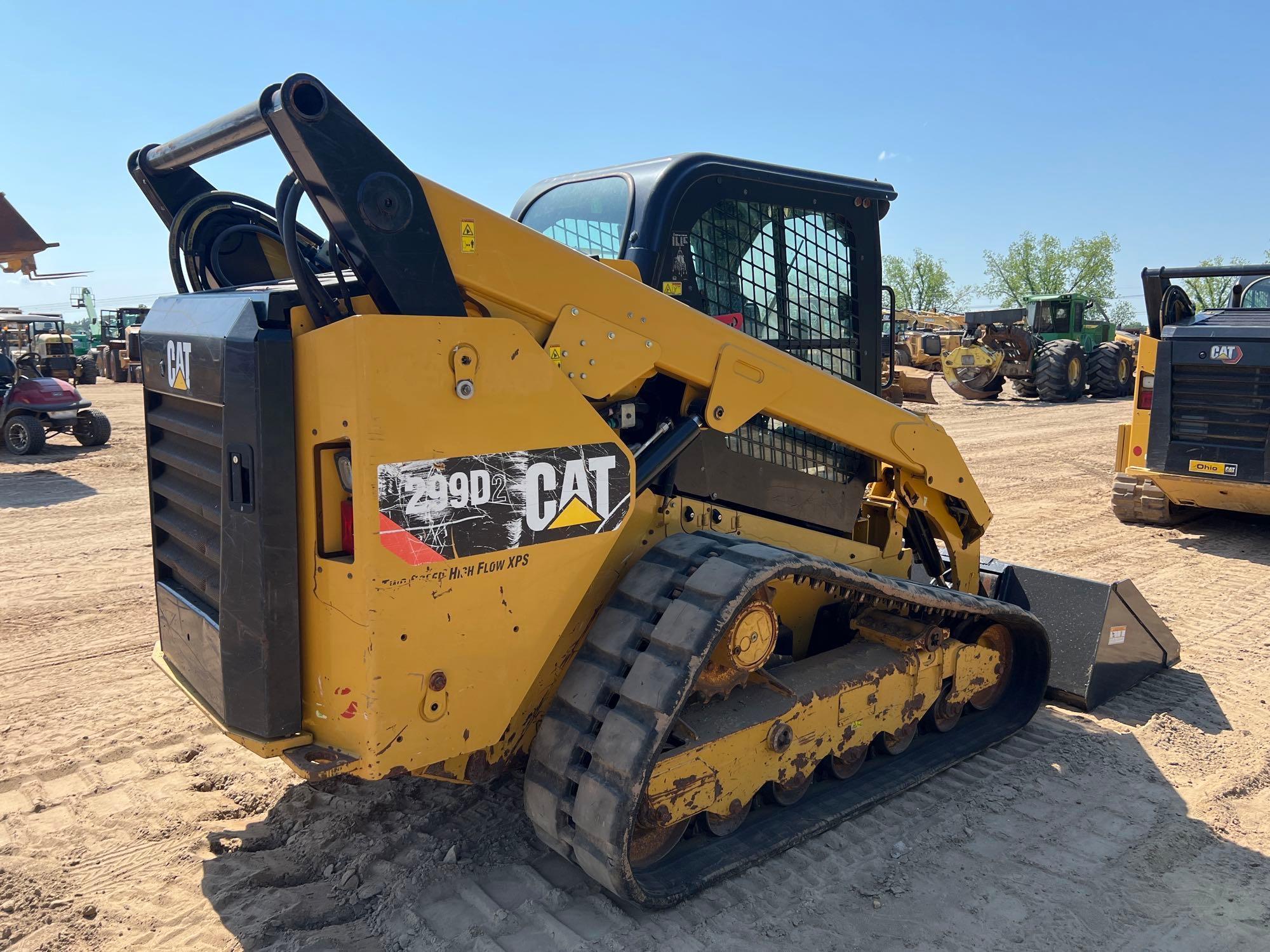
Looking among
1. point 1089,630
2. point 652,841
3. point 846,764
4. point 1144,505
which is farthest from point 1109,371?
point 652,841

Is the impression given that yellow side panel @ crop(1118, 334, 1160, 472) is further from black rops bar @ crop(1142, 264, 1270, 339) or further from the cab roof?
the cab roof

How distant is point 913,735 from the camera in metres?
4.14

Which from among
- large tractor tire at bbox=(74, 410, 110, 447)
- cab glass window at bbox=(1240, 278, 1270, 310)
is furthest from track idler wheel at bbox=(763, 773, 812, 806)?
large tractor tire at bbox=(74, 410, 110, 447)

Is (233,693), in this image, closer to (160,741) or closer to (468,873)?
(468,873)

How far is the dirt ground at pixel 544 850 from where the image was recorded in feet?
9.64

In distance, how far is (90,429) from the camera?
46.1 feet

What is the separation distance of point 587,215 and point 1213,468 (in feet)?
21.1

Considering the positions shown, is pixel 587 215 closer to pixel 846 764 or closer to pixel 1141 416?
pixel 846 764

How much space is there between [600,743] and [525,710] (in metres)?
0.36

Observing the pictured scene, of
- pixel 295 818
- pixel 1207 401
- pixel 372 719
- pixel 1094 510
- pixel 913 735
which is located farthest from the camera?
pixel 1094 510

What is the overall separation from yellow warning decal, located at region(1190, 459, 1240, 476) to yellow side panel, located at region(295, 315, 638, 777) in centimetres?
693

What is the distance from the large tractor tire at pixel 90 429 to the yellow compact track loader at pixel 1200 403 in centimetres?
1377

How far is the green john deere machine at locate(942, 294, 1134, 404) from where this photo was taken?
2217 centimetres

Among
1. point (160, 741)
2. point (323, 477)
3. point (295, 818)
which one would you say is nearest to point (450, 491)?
point (323, 477)
